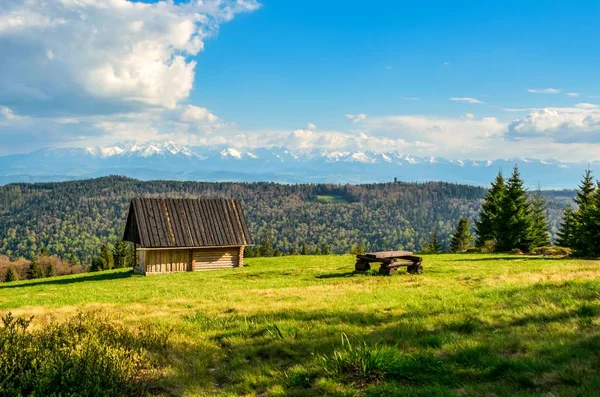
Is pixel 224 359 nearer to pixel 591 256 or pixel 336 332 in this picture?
pixel 336 332

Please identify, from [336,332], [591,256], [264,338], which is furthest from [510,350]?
[591,256]

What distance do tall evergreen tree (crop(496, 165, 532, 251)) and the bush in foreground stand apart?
166 feet

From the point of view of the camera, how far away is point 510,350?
6.68 meters

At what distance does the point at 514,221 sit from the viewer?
4969 cm

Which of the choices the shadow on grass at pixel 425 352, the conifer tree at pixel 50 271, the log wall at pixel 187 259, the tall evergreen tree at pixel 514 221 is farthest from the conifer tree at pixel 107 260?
the shadow on grass at pixel 425 352

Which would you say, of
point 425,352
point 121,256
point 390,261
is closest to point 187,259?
point 390,261

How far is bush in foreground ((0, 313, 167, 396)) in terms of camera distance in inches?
216

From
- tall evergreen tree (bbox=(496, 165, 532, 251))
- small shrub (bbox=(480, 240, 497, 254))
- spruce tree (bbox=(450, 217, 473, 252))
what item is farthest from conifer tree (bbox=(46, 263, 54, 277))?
tall evergreen tree (bbox=(496, 165, 532, 251))

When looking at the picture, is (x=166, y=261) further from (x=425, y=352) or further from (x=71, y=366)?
(x=425, y=352)

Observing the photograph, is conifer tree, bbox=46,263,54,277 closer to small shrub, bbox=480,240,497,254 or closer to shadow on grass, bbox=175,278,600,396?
small shrub, bbox=480,240,497,254

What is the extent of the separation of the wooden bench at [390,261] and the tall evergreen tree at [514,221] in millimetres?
32867

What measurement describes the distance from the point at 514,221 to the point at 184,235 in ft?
124

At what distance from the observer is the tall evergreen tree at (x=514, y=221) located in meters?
49.8

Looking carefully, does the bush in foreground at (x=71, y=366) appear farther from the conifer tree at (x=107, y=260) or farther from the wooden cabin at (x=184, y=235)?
the conifer tree at (x=107, y=260)
